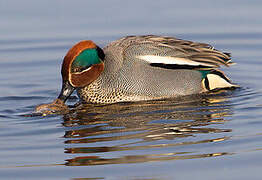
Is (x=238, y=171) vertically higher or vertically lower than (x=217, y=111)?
lower

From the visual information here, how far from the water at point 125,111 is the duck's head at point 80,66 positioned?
0.40m

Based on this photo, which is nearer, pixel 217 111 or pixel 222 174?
pixel 222 174

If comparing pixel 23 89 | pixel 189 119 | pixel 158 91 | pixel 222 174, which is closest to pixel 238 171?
pixel 222 174

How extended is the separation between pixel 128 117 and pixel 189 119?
92cm

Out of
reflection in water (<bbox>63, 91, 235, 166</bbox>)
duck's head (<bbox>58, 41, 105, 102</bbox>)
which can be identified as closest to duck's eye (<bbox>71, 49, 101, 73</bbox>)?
duck's head (<bbox>58, 41, 105, 102</bbox>)

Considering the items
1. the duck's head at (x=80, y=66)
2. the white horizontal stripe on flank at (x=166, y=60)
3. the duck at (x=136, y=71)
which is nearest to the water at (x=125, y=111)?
the duck at (x=136, y=71)

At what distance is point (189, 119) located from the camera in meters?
10.3

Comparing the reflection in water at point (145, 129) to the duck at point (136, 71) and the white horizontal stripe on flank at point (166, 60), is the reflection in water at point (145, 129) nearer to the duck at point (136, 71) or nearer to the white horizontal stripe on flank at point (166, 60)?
the duck at point (136, 71)

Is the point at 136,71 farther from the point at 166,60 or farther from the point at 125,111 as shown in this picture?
the point at 125,111

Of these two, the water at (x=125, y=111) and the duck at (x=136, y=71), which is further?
the duck at (x=136, y=71)

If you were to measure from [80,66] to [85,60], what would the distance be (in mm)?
127

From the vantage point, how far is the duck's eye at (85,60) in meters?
11.0

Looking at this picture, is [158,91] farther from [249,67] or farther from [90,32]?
[90,32]

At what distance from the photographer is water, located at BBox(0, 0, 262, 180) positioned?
26.9 ft
